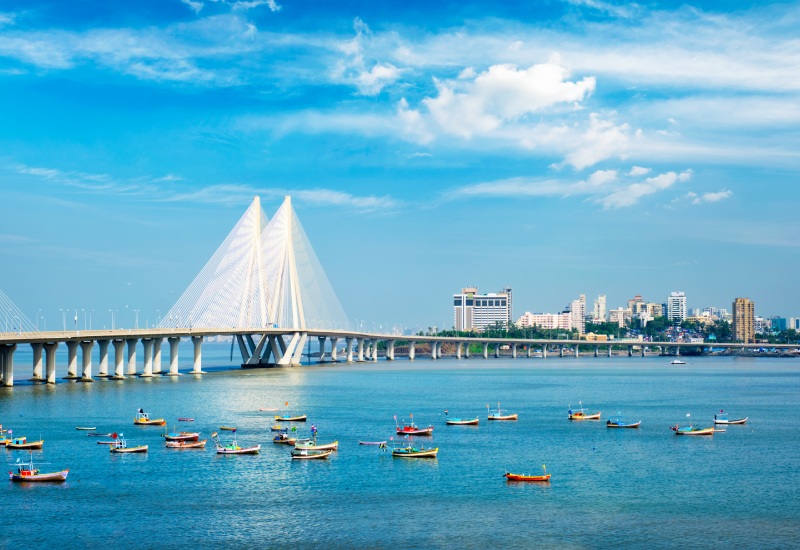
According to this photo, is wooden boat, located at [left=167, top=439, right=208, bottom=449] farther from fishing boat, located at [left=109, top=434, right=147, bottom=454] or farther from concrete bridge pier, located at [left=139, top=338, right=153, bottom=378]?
concrete bridge pier, located at [left=139, top=338, right=153, bottom=378]

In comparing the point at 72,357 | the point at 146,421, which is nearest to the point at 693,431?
the point at 146,421

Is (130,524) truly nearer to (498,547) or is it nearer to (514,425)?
(498,547)

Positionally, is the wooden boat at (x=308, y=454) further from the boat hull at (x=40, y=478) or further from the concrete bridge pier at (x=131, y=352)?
the concrete bridge pier at (x=131, y=352)

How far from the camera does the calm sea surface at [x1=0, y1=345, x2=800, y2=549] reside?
140ft

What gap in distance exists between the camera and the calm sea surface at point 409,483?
42719mm

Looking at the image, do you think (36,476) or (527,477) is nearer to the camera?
(36,476)

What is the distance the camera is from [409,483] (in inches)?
2143

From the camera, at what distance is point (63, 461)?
60.7 metres

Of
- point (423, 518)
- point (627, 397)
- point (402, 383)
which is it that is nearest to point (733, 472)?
point (423, 518)

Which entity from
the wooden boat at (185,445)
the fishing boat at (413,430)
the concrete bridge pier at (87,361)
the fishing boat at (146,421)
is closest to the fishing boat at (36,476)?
the wooden boat at (185,445)

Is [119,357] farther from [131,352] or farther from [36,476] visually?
[36,476]

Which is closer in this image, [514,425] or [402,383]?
[514,425]

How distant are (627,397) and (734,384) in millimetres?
38021

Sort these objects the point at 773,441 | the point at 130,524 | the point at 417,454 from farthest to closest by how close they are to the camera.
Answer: the point at 773,441 < the point at 417,454 < the point at 130,524
